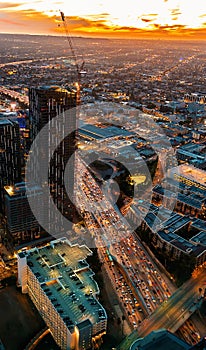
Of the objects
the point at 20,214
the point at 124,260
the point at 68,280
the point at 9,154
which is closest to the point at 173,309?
the point at 124,260

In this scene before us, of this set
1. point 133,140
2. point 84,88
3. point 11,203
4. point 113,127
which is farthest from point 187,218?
point 84,88

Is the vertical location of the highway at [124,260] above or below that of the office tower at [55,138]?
below

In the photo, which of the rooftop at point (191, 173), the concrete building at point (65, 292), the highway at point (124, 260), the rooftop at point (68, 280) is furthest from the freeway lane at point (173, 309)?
the rooftop at point (191, 173)

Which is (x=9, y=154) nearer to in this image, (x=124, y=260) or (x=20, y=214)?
(x=20, y=214)

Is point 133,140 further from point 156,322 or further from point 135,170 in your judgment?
point 156,322

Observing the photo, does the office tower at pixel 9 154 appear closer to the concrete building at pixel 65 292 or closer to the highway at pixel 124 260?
the highway at pixel 124 260

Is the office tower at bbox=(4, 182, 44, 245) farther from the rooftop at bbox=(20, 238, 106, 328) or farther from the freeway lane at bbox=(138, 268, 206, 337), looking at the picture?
the freeway lane at bbox=(138, 268, 206, 337)

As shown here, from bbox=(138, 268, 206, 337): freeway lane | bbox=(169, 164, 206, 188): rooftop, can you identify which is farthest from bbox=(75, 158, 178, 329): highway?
bbox=(169, 164, 206, 188): rooftop
